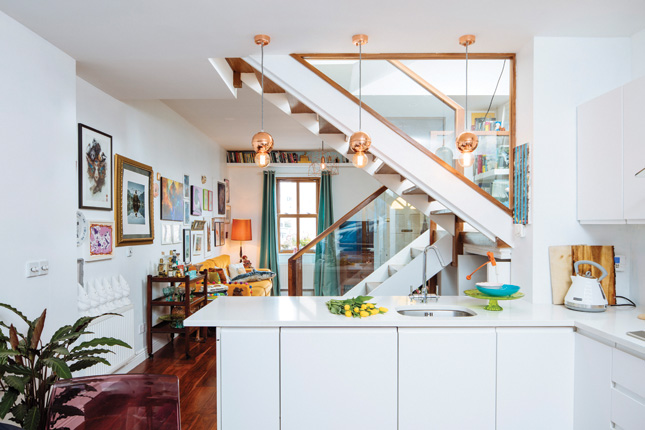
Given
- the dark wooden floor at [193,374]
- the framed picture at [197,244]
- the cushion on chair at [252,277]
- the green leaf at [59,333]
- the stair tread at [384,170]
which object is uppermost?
the stair tread at [384,170]

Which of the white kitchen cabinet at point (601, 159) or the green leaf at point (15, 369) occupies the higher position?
the white kitchen cabinet at point (601, 159)

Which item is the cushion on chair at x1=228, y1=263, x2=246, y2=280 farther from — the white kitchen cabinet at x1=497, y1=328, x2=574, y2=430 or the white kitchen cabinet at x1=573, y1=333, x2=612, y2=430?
the white kitchen cabinet at x1=573, y1=333, x2=612, y2=430

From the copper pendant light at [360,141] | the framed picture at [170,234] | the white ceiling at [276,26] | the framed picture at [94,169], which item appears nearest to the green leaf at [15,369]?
the framed picture at [94,169]

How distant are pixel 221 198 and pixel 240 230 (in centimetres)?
74

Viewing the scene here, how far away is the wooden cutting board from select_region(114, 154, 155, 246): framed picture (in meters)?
3.62

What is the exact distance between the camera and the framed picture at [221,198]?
725 centimetres

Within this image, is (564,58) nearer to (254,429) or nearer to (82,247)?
(254,429)

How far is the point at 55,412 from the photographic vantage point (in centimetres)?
141

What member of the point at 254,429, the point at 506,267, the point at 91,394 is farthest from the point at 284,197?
the point at 91,394

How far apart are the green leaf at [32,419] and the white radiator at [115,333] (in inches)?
48.1

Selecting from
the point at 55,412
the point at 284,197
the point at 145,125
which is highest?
the point at 145,125

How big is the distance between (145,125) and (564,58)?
3.92 metres

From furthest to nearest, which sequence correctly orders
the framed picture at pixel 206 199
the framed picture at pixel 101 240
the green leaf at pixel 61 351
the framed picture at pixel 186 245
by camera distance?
the framed picture at pixel 206 199 → the framed picture at pixel 186 245 → the framed picture at pixel 101 240 → the green leaf at pixel 61 351

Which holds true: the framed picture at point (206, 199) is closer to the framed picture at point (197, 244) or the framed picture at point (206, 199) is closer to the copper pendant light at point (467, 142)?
the framed picture at point (197, 244)
